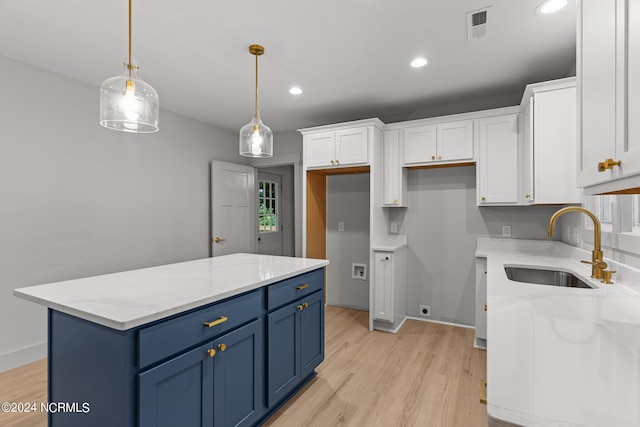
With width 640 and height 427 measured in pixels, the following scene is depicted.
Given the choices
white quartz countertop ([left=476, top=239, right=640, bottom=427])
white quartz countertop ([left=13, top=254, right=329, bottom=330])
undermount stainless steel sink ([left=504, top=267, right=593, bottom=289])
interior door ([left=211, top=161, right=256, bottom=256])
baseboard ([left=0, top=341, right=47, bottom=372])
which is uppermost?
interior door ([left=211, top=161, right=256, bottom=256])

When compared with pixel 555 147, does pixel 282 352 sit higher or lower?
lower

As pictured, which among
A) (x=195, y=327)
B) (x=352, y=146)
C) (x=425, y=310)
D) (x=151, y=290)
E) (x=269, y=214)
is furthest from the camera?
(x=269, y=214)

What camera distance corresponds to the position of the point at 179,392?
1.39 meters

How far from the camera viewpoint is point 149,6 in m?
1.96

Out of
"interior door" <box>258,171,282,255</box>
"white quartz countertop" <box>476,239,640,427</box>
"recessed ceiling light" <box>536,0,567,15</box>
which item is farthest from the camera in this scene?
"interior door" <box>258,171,282,255</box>

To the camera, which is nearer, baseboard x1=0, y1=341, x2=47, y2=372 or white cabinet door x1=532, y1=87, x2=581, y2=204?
white cabinet door x1=532, y1=87, x2=581, y2=204

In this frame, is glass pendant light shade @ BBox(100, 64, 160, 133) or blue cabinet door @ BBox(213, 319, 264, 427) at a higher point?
glass pendant light shade @ BBox(100, 64, 160, 133)

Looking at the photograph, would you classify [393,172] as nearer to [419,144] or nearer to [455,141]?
[419,144]

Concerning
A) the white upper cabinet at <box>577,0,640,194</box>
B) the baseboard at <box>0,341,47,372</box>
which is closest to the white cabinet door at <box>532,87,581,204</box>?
the white upper cabinet at <box>577,0,640,194</box>

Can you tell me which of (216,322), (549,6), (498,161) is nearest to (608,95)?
(549,6)

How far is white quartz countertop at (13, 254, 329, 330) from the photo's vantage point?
1.27 m

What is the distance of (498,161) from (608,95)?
2365 millimetres

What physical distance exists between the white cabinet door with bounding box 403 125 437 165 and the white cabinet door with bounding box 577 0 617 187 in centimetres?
219

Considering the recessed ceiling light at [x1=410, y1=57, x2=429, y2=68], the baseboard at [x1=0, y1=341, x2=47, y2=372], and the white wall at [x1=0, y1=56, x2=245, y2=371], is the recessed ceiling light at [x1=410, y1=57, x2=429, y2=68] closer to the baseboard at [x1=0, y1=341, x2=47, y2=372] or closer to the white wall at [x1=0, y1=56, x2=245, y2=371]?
the white wall at [x1=0, y1=56, x2=245, y2=371]
